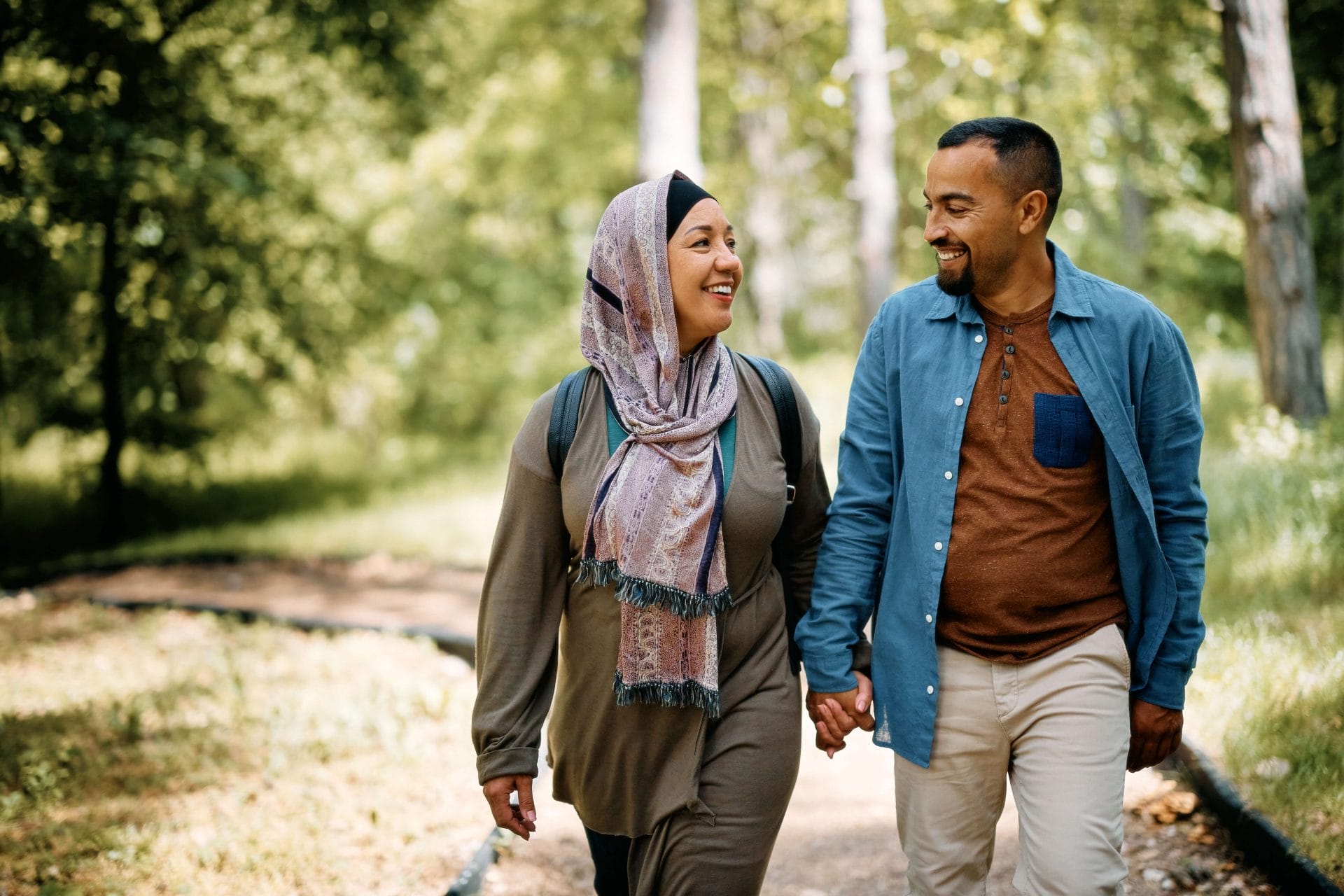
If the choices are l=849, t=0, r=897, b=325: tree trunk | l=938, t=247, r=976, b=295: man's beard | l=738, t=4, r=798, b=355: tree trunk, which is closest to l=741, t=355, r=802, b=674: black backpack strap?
l=938, t=247, r=976, b=295: man's beard

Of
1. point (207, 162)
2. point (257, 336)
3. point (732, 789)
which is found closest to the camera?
point (732, 789)

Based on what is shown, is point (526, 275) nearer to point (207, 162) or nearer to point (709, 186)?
point (709, 186)

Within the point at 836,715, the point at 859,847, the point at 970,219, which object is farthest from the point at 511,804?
the point at 859,847

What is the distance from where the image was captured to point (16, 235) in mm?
7758

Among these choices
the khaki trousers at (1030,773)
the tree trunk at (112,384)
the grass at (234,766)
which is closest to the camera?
the khaki trousers at (1030,773)

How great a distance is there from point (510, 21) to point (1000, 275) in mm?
19533

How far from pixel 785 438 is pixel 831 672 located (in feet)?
2.17

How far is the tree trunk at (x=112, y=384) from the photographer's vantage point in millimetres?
14047

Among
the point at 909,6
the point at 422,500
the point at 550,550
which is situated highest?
the point at 909,6

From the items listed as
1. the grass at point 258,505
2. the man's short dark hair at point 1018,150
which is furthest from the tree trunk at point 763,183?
the man's short dark hair at point 1018,150

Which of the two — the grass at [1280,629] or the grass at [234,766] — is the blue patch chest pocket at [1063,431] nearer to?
the grass at [1280,629]

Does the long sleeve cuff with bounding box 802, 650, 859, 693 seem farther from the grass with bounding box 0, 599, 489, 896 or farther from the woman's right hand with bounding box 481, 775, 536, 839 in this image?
the grass with bounding box 0, 599, 489, 896

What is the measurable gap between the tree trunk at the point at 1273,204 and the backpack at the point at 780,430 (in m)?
7.50

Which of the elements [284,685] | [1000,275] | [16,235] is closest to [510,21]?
[16,235]
